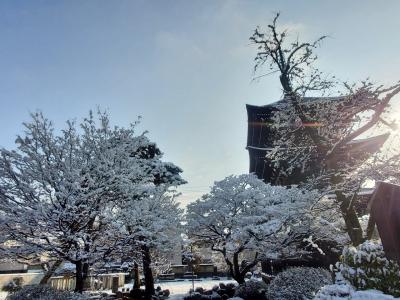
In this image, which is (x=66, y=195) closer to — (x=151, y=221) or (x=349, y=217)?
(x=151, y=221)

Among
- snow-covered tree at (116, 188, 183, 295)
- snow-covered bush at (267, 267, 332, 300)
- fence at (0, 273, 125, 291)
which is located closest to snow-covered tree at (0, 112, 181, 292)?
snow-covered tree at (116, 188, 183, 295)

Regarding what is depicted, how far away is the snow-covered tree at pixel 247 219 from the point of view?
15.0 meters

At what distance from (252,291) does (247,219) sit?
3.30 metres

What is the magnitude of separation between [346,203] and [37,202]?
1007cm

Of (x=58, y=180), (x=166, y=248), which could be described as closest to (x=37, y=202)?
(x=58, y=180)

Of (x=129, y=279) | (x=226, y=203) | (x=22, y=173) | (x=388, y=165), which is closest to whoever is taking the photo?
(x=388, y=165)

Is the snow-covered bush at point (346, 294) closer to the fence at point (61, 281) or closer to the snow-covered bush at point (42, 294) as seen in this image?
the snow-covered bush at point (42, 294)

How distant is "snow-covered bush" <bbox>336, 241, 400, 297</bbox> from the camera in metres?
5.10

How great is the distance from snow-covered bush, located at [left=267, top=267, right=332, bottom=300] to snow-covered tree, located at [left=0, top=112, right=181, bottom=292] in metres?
5.60

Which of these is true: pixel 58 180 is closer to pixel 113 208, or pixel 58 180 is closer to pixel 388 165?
pixel 113 208

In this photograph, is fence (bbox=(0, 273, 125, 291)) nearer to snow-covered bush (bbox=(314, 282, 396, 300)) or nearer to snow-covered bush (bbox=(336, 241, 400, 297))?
snow-covered bush (bbox=(314, 282, 396, 300))

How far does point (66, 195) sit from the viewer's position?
9477 millimetres

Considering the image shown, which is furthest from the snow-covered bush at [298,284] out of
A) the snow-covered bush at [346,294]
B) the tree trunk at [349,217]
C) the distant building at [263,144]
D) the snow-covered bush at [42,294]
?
the distant building at [263,144]

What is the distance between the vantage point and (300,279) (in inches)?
376
